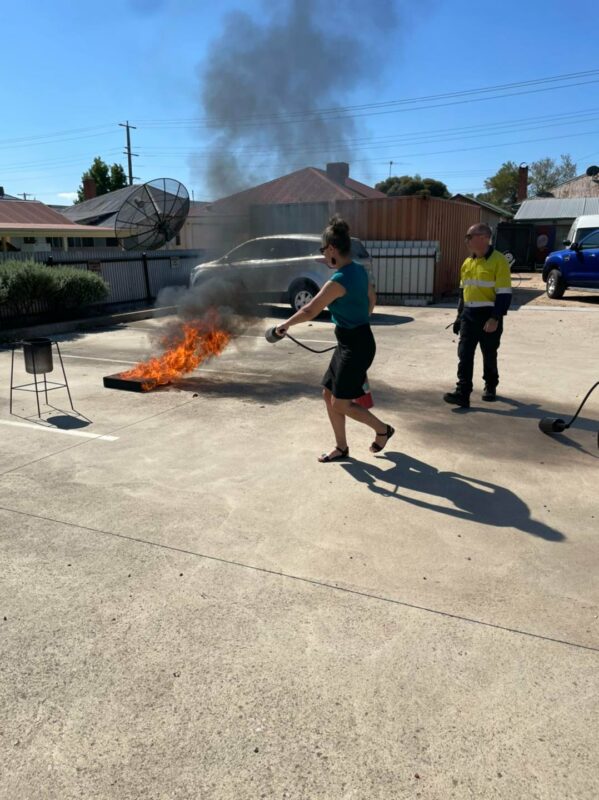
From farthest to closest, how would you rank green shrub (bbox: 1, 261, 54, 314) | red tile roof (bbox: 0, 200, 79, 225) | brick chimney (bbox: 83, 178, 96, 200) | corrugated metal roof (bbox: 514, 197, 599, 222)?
brick chimney (bbox: 83, 178, 96, 200)
corrugated metal roof (bbox: 514, 197, 599, 222)
red tile roof (bbox: 0, 200, 79, 225)
green shrub (bbox: 1, 261, 54, 314)

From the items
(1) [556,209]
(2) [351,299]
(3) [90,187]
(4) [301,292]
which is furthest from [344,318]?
(3) [90,187]

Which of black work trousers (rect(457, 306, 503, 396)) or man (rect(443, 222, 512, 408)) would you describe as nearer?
man (rect(443, 222, 512, 408))

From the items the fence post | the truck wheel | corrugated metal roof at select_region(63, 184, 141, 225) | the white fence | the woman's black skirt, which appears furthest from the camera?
corrugated metal roof at select_region(63, 184, 141, 225)

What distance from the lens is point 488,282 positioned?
20.0 ft

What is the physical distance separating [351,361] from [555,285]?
1366cm

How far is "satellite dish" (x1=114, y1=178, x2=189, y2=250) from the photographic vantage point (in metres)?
14.6

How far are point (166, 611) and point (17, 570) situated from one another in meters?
0.99

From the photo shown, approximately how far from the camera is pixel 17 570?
128 inches

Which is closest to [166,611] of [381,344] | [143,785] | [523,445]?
[143,785]

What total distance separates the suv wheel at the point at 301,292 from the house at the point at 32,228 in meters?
18.8

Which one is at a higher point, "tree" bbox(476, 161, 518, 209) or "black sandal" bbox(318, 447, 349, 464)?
"tree" bbox(476, 161, 518, 209)

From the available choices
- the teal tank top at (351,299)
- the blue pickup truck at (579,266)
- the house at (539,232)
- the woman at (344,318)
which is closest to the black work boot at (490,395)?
the woman at (344,318)

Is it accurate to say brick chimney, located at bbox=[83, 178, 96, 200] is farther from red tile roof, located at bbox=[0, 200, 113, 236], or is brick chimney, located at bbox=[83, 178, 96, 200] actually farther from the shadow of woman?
the shadow of woman

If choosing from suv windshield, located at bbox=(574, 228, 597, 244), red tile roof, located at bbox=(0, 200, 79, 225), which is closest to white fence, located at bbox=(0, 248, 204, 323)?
suv windshield, located at bbox=(574, 228, 597, 244)
